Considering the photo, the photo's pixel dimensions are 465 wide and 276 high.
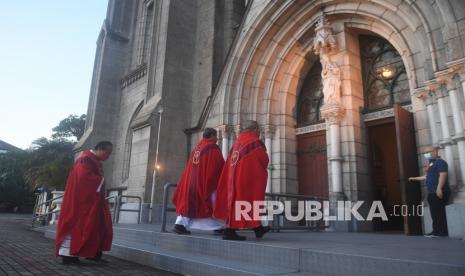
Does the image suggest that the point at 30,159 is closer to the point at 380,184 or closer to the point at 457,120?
the point at 380,184

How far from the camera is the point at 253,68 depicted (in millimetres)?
11102

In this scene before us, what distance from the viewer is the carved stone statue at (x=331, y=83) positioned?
882 centimetres

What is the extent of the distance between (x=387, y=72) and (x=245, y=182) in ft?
20.1

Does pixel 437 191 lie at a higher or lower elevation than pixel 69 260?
higher

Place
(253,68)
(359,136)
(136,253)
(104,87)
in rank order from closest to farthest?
(136,253) → (359,136) → (253,68) → (104,87)

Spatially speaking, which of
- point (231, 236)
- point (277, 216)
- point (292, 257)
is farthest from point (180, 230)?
point (292, 257)

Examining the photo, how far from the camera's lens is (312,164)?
1016 centimetres

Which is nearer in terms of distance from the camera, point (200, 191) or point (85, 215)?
point (85, 215)

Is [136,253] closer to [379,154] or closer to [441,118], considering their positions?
[441,118]

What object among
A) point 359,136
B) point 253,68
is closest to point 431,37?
point 359,136

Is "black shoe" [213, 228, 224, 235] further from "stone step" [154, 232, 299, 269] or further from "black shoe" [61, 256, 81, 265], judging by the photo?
"black shoe" [61, 256, 81, 265]

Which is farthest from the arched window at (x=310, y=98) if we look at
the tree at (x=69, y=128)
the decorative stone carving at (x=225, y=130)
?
the tree at (x=69, y=128)

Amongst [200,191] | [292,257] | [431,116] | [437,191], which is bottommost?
[292,257]

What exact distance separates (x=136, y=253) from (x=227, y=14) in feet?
34.6
